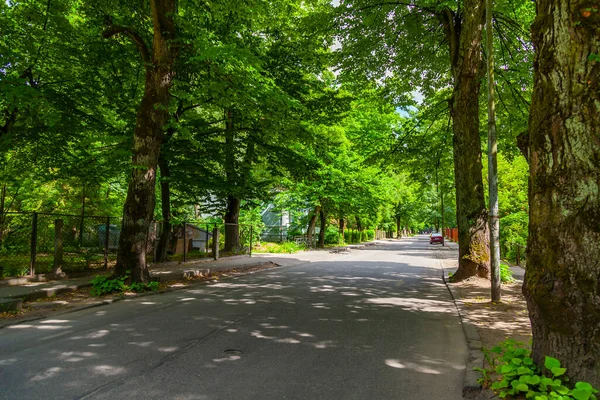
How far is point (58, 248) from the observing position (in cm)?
1081

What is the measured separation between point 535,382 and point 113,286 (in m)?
8.81

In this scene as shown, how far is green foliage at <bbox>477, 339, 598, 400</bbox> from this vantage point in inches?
118

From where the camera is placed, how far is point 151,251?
1634cm

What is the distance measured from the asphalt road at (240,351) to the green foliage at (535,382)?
57 centimetres

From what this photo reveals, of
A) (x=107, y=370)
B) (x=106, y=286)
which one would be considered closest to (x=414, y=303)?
(x=107, y=370)

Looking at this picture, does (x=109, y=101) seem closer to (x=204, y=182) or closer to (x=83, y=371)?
(x=204, y=182)

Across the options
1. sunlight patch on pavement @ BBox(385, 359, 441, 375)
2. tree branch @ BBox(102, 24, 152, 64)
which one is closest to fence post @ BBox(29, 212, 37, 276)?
tree branch @ BBox(102, 24, 152, 64)

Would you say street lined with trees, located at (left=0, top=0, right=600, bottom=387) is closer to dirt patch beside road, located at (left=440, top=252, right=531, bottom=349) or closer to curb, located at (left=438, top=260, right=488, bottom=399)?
curb, located at (left=438, top=260, right=488, bottom=399)

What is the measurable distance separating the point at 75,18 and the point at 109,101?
3.22m

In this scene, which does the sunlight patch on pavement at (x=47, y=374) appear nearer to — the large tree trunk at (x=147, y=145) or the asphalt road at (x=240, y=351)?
the asphalt road at (x=240, y=351)

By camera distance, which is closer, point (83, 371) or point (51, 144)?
point (83, 371)

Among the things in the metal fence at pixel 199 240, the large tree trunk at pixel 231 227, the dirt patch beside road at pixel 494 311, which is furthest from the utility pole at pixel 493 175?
the large tree trunk at pixel 231 227

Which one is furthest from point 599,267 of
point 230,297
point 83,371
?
point 230,297

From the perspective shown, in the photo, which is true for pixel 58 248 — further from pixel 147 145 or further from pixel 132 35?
pixel 132 35
